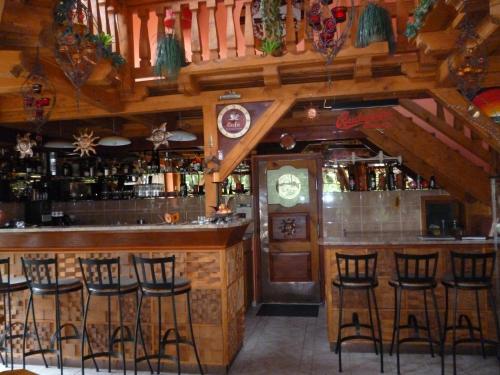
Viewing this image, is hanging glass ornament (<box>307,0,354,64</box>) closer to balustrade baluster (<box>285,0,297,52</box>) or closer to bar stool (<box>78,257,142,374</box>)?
balustrade baluster (<box>285,0,297,52</box>)

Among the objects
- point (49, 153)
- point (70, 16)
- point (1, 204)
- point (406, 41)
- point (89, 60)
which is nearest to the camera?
point (70, 16)

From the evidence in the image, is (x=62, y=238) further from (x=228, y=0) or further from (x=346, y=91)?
(x=346, y=91)

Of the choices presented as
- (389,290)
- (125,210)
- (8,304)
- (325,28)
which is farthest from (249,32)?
(125,210)

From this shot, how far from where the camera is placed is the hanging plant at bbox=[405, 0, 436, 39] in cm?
329

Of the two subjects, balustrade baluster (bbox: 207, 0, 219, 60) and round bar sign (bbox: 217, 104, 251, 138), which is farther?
round bar sign (bbox: 217, 104, 251, 138)

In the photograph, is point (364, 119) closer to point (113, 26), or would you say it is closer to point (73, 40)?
point (113, 26)

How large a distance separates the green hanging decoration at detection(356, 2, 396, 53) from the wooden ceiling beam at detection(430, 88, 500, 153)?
3.53 ft

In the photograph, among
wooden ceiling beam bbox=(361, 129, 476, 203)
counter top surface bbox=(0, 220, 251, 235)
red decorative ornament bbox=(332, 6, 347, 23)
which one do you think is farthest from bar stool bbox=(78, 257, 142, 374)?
wooden ceiling beam bbox=(361, 129, 476, 203)

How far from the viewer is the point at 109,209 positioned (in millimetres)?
8352

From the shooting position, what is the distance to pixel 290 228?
697 cm

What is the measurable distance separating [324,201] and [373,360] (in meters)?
3.32

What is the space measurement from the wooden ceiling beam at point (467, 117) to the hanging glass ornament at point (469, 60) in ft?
3.06

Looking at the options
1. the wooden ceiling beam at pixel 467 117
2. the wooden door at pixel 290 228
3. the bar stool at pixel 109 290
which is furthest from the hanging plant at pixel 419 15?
the wooden door at pixel 290 228

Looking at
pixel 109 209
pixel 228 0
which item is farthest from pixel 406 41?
pixel 109 209
